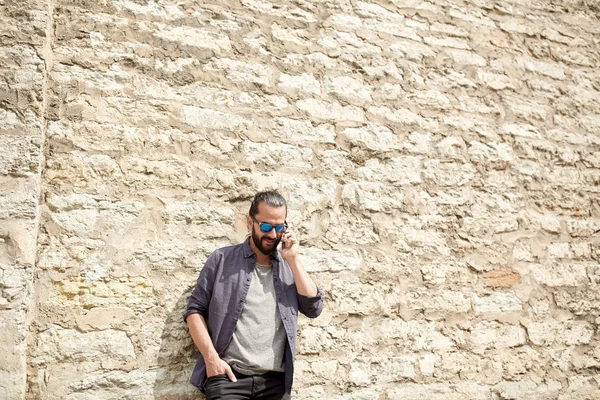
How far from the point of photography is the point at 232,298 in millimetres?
2736

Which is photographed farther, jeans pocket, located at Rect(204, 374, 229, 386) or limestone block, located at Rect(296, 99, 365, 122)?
limestone block, located at Rect(296, 99, 365, 122)

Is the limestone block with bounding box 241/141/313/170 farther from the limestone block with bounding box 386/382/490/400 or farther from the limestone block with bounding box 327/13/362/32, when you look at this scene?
the limestone block with bounding box 386/382/490/400

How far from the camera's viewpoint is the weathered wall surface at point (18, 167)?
255cm

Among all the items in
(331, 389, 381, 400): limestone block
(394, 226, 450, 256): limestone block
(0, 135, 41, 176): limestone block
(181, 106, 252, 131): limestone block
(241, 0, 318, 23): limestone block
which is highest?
(241, 0, 318, 23): limestone block

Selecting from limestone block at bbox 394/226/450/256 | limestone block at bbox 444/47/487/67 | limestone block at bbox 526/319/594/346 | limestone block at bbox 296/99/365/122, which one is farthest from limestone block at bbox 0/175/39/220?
limestone block at bbox 526/319/594/346

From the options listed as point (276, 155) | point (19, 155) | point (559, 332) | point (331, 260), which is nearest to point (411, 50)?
point (276, 155)

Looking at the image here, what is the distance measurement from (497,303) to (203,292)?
2.06m

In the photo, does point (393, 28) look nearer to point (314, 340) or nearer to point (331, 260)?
point (331, 260)

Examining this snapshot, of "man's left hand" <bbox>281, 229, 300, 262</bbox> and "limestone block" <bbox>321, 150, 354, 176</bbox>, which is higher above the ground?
"limestone block" <bbox>321, 150, 354, 176</bbox>

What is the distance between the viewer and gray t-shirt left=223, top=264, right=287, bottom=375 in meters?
2.68

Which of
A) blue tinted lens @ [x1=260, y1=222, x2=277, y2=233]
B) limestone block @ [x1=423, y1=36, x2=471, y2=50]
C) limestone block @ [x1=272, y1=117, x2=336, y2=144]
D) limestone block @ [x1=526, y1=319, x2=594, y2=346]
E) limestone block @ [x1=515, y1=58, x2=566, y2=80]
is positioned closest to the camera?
blue tinted lens @ [x1=260, y1=222, x2=277, y2=233]

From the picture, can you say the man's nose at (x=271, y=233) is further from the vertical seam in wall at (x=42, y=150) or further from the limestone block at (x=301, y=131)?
the vertical seam in wall at (x=42, y=150)

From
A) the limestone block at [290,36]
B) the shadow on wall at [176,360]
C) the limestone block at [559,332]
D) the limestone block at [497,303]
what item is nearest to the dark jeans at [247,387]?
the shadow on wall at [176,360]

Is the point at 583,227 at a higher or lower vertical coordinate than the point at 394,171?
lower
